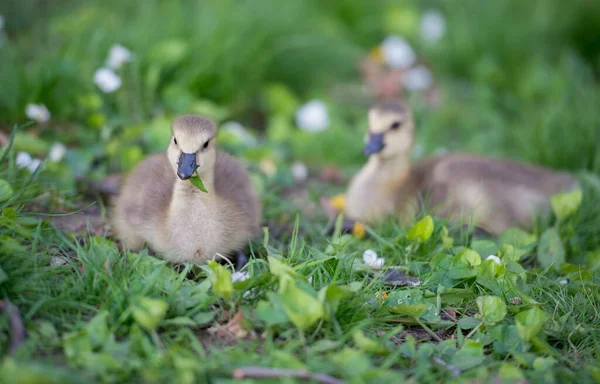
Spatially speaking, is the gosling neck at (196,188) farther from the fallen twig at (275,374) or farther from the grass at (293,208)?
the fallen twig at (275,374)

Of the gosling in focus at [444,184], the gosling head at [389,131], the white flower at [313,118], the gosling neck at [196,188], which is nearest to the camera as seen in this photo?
the gosling neck at [196,188]

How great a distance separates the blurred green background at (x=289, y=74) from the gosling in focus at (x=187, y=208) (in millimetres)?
862

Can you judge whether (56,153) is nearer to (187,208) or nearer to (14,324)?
(187,208)

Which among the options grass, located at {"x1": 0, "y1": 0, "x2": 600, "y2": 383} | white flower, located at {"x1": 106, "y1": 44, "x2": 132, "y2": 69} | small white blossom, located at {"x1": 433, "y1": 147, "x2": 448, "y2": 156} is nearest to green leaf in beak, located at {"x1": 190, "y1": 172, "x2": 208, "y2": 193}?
grass, located at {"x1": 0, "y1": 0, "x2": 600, "y2": 383}

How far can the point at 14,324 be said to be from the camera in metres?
2.45

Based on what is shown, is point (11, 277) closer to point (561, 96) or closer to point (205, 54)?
point (205, 54)

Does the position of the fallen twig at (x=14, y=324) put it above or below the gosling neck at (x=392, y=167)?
above

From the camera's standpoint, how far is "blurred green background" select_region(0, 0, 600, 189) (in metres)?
4.60

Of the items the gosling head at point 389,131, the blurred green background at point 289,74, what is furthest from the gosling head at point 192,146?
the gosling head at point 389,131

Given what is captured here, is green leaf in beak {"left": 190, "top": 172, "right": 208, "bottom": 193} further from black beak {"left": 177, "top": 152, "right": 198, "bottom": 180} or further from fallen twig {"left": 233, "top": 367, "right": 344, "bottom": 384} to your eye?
fallen twig {"left": 233, "top": 367, "right": 344, "bottom": 384}

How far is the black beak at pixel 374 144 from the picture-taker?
169 inches

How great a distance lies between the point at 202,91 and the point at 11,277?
2.97 m

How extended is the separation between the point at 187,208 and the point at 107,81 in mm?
1845

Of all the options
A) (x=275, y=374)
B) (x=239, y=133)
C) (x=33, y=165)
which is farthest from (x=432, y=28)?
(x=275, y=374)
